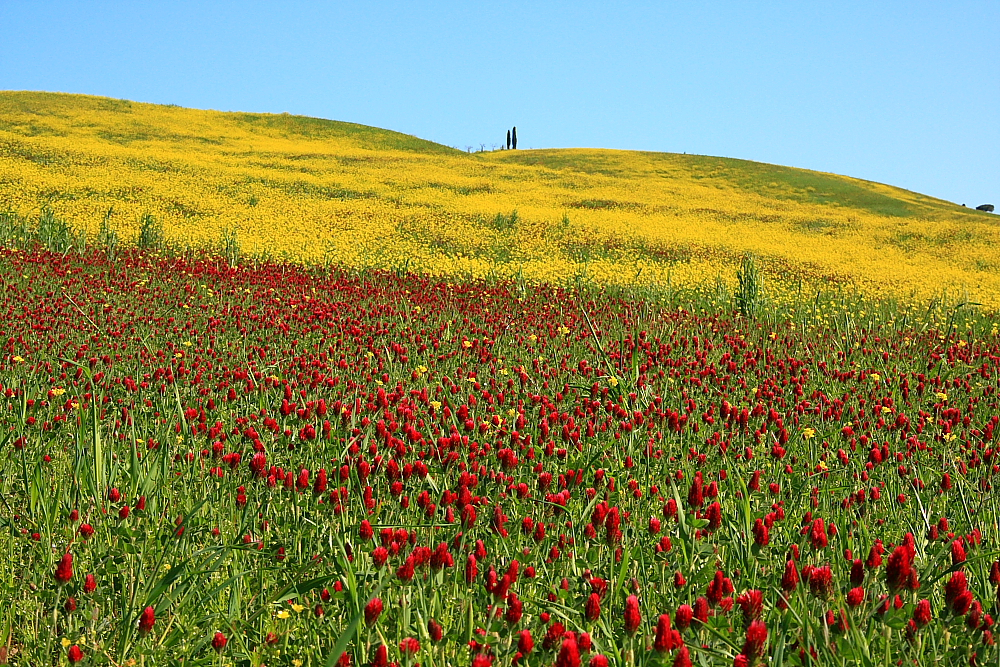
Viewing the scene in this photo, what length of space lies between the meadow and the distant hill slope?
146 centimetres

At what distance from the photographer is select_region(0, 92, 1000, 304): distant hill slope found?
55.8 feet

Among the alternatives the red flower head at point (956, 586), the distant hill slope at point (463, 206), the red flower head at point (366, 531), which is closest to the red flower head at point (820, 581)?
the red flower head at point (956, 586)

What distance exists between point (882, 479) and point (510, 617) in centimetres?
272

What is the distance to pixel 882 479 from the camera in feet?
13.9

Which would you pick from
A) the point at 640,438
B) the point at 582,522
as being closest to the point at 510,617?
the point at 582,522

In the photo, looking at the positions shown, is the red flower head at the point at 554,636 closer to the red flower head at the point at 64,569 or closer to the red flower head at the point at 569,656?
the red flower head at the point at 569,656

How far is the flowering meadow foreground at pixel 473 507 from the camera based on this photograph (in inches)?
95.7

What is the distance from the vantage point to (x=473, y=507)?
9.75ft

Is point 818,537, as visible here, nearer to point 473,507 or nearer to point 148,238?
point 473,507

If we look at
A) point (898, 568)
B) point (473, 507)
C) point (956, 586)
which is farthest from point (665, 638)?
point (473, 507)

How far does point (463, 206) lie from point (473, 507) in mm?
22332

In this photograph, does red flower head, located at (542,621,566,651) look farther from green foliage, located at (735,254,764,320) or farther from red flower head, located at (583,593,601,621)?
green foliage, located at (735,254,764,320)

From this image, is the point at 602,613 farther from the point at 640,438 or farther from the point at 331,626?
the point at 640,438

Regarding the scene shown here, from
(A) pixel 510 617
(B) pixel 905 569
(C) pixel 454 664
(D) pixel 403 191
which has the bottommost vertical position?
(C) pixel 454 664
